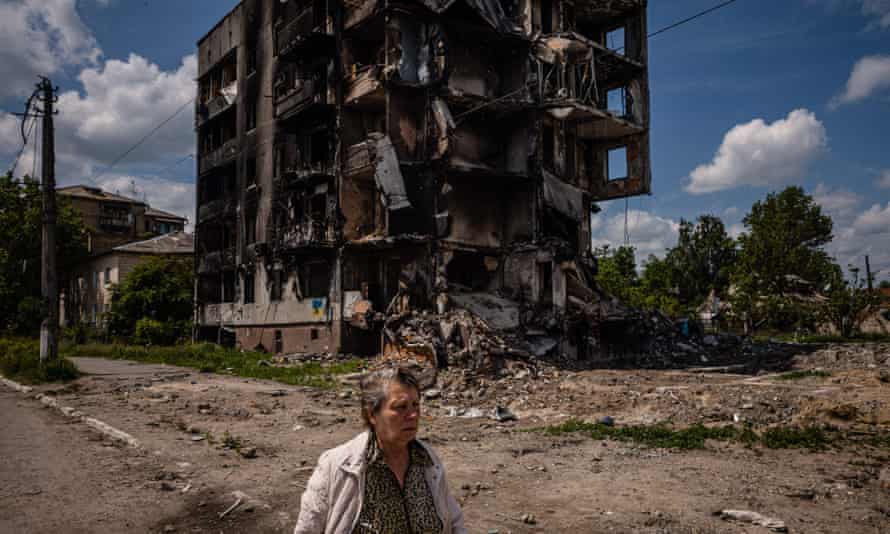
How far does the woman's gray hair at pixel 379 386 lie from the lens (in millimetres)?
3172

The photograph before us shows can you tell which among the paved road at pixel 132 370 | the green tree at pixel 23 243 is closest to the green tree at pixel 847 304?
the paved road at pixel 132 370

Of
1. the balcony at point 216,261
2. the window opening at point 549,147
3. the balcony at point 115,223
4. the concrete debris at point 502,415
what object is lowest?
the concrete debris at point 502,415

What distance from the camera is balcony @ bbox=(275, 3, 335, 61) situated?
88.5 ft

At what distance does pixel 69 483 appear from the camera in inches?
262

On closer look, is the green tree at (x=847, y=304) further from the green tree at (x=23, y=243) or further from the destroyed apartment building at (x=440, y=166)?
the green tree at (x=23, y=243)

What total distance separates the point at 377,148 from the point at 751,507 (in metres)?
19.7

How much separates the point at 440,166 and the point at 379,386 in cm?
2083

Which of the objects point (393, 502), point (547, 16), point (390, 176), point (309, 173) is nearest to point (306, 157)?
point (309, 173)

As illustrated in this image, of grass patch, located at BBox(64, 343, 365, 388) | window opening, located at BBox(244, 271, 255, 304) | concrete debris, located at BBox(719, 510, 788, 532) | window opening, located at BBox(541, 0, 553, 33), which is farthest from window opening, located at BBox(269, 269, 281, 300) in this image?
concrete debris, located at BBox(719, 510, 788, 532)

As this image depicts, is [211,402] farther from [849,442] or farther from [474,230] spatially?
[474,230]

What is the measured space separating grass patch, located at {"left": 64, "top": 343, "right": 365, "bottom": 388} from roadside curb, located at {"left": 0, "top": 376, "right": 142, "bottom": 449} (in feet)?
19.9

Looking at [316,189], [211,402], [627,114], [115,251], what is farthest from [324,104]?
[115,251]

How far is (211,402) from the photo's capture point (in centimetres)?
1362

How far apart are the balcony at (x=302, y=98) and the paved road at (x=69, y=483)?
19.5 m
